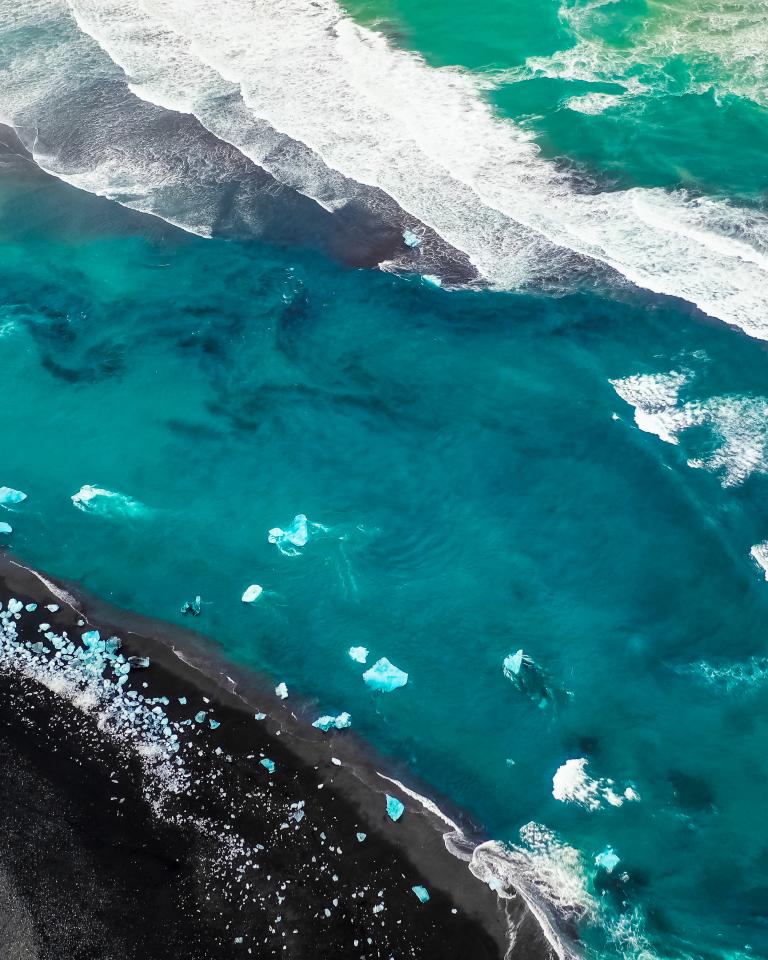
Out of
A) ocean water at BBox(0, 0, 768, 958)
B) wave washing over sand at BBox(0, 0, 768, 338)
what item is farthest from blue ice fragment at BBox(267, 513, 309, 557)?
wave washing over sand at BBox(0, 0, 768, 338)

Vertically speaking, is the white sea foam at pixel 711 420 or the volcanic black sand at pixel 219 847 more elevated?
the white sea foam at pixel 711 420

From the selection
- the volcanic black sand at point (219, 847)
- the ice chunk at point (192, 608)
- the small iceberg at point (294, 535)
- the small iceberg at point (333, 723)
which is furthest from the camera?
the small iceberg at point (294, 535)

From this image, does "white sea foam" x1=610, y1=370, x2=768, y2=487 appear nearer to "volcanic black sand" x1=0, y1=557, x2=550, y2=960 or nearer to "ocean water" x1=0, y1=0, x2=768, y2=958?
"ocean water" x1=0, y1=0, x2=768, y2=958

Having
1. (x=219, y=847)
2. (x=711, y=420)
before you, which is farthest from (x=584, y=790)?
(x=711, y=420)

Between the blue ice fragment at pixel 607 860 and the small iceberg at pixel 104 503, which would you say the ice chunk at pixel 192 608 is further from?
the blue ice fragment at pixel 607 860

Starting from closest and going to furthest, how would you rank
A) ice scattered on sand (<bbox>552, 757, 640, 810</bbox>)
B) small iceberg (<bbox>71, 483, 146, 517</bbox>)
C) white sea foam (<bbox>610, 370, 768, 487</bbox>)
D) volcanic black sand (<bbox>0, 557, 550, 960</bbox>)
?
volcanic black sand (<bbox>0, 557, 550, 960</bbox>)
ice scattered on sand (<bbox>552, 757, 640, 810</bbox>)
white sea foam (<bbox>610, 370, 768, 487</bbox>)
small iceberg (<bbox>71, 483, 146, 517</bbox>)

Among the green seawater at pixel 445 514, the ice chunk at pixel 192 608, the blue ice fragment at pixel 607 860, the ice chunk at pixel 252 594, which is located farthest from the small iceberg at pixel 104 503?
the blue ice fragment at pixel 607 860

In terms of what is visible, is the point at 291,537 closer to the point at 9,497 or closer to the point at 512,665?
the point at 512,665
